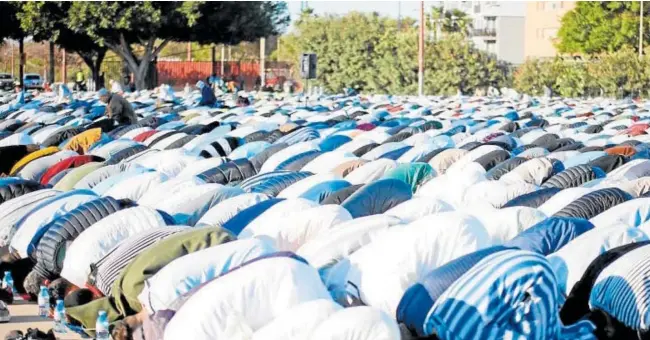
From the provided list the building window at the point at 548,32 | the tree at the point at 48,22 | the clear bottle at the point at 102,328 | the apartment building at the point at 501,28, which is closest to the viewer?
the clear bottle at the point at 102,328

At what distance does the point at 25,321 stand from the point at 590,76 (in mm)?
40928

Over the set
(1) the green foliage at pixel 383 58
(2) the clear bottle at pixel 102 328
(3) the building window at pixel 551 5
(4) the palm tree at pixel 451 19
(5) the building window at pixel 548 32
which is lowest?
(2) the clear bottle at pixel 102 328

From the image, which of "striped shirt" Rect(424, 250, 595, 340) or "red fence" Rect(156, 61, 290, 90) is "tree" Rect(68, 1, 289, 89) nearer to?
"red fence" Rect(156, 61, 290, 90)

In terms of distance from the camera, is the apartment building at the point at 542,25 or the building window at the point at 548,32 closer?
the apartment building at the point at 542,25

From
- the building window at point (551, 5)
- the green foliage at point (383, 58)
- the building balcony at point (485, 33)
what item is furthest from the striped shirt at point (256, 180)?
the building balcony at point (485, 33)

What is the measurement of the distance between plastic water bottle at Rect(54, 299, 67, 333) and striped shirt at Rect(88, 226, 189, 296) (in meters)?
0.35

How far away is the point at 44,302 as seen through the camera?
10.3 meters

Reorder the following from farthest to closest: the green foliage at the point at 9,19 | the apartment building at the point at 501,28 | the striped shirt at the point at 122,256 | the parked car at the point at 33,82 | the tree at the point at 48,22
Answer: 1. the apartment building at the point at 501,28
2. the parked car at the point at 33,82
3. the green foliage at the point at 9,19
4. the tree at the point at 48,22
5. the striped shirt at the point at 122,256

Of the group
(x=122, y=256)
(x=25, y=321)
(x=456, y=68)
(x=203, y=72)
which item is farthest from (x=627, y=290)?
(x=203, y=72)

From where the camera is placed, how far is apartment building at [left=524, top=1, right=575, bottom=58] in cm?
7662

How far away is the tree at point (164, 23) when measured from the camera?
48156 mm

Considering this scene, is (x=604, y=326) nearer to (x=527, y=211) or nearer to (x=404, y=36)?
(x=527, y=211)

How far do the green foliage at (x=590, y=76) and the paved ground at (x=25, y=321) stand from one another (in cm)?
3906

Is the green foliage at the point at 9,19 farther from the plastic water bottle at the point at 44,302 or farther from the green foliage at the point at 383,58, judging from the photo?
the plastic water bottle at the point at 44,302
